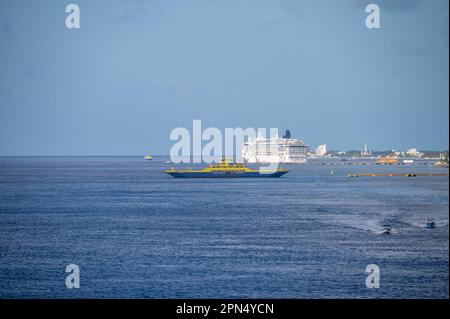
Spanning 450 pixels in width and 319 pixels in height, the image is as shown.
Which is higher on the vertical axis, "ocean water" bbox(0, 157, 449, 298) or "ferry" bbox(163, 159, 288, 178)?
"ferry" bbox(163, 159, 288, 178)

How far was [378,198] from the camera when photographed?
73438 millimetres

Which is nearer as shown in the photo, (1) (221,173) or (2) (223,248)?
(2) (223,248)

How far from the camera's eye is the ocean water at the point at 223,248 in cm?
2852

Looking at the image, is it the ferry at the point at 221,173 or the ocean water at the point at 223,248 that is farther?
the ferry at the point at 221,173

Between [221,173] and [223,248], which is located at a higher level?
[221,173]

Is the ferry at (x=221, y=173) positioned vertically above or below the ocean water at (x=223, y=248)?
above

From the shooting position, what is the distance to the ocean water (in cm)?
2852

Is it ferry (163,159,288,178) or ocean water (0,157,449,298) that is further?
ferry (163,159,288,178)

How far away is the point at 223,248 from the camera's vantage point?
123 ft

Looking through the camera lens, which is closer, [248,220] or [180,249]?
[180,249]
